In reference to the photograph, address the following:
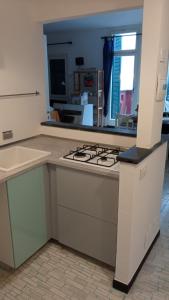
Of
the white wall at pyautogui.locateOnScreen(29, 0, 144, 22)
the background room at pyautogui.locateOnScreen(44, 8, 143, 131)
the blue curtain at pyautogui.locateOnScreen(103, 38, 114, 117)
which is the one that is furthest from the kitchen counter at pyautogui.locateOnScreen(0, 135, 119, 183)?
the blue curtain at pyautogui.locateOnScreen(103, 38, 114, 117)

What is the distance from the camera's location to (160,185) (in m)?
2.20

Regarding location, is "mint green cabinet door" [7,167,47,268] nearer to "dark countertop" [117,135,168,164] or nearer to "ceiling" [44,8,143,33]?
"dark countertop" [117,135,168,164]

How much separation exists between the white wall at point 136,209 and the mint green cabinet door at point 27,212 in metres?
0.72

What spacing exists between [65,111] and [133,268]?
384 centimetres

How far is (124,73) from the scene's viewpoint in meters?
6.33

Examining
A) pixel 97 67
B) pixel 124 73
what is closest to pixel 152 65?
pixel 124 73

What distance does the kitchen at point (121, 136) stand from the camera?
5.17ft

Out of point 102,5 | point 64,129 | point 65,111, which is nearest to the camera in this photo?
point 102,5

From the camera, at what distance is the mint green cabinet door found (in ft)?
5.98

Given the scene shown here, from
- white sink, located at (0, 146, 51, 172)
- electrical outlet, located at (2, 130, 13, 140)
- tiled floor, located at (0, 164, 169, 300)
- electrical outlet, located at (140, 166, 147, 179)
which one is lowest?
tiled floor, located at (0, 164, 169, 300)

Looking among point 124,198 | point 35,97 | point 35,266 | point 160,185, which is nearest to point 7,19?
point 35,97

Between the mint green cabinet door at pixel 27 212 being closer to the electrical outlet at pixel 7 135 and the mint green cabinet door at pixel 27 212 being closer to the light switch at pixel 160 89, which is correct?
the electrical outlet at pixel 7 135

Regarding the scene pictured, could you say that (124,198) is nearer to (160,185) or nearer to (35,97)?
(160,185)

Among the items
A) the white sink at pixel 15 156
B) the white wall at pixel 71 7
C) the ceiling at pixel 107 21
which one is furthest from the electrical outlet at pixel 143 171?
the ceiling at pixel 107 21
